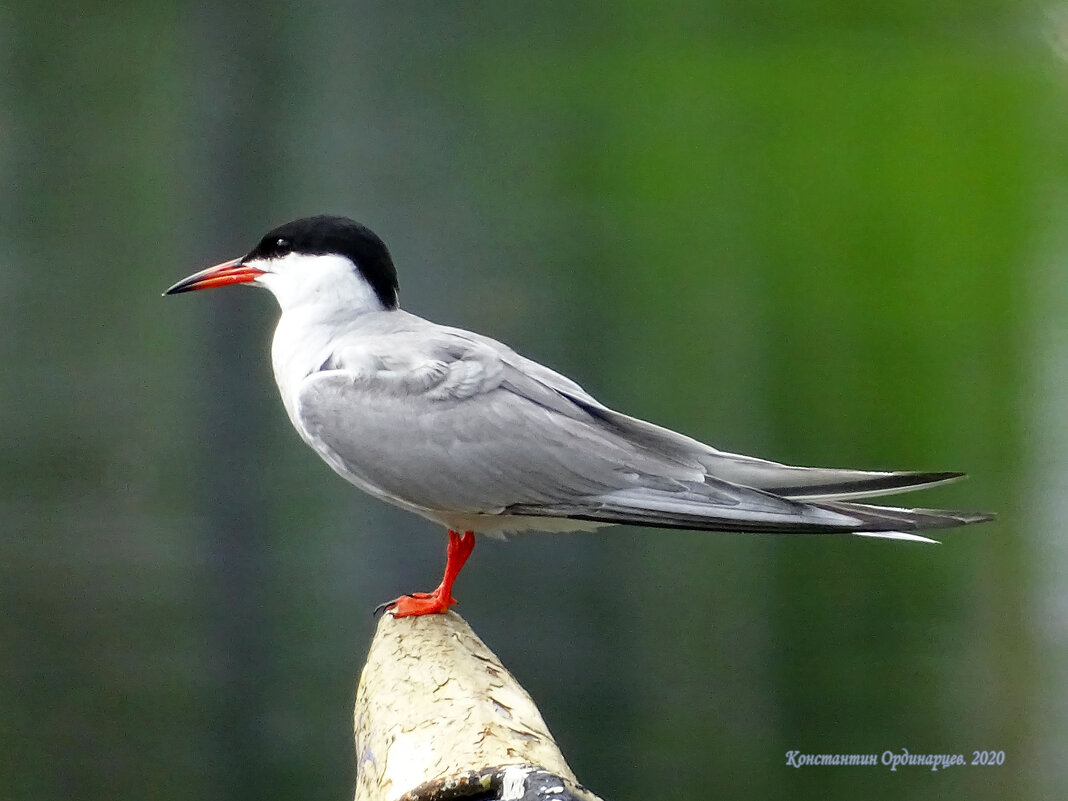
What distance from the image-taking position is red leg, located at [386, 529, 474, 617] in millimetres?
1543

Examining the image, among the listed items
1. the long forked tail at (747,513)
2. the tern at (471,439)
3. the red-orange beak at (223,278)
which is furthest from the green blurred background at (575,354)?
the long forked tail at (747,513)

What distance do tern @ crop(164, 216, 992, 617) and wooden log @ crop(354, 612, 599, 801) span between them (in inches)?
5.0

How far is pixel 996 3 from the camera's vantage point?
3012 mm

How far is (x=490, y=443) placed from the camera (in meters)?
1.45

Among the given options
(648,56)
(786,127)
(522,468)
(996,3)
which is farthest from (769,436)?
(522,468)

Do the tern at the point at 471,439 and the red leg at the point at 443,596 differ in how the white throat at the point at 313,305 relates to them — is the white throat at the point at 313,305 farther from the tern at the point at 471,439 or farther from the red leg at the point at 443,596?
the red leg at the point at 443,596

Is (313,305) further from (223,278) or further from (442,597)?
(442,597)

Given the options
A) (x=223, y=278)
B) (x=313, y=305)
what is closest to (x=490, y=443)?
(x=313, y=305)

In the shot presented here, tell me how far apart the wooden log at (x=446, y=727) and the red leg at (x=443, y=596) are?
2 centimetres

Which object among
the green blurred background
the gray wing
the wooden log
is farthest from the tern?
the green blurred background

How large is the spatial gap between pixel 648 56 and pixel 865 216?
80cm

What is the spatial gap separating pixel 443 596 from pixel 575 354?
5.05 ft

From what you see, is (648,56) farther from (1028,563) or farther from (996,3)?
(1028,563)

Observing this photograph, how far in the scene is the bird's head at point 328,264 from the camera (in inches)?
62.8
